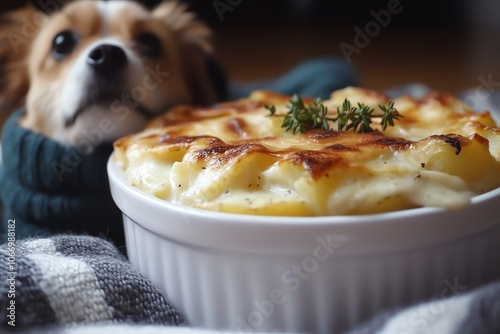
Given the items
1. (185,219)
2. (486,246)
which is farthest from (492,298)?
(185,219)

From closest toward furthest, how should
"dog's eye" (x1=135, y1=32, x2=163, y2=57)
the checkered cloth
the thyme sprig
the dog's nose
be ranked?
the checkered cloth, the thyme sprig, the dog's nose, "dog's eye" (x1=135, y1=32, x2=163, y2=57)

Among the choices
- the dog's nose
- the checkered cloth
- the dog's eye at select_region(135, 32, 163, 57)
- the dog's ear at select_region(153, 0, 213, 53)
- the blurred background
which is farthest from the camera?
the blurred background

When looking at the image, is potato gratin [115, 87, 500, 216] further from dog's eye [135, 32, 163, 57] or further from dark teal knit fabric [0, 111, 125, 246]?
dog's eye [135, 32, 163, 57]

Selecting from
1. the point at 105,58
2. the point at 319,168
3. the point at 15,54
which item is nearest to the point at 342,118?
the point at 319,168

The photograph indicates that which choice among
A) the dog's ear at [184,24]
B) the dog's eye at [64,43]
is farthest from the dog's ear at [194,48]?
the dog's eye at [64,43]

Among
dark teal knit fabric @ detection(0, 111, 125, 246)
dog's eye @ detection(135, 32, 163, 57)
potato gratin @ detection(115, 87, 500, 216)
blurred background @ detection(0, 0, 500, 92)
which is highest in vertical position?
dog's eye @ detection(135, 32, 163, 57)

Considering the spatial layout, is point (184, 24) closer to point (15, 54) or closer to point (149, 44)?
point (149, 44)

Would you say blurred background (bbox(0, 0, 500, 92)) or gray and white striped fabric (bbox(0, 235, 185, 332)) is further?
blurred background (bbox(0, 0, 500, 92))

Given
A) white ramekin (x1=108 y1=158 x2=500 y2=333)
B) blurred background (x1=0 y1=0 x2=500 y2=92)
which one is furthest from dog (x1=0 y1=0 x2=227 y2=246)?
blurred background (x1=0 y1=0 x2=500 y2=92)

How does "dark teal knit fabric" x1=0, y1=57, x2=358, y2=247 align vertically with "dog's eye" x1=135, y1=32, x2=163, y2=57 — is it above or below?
below
